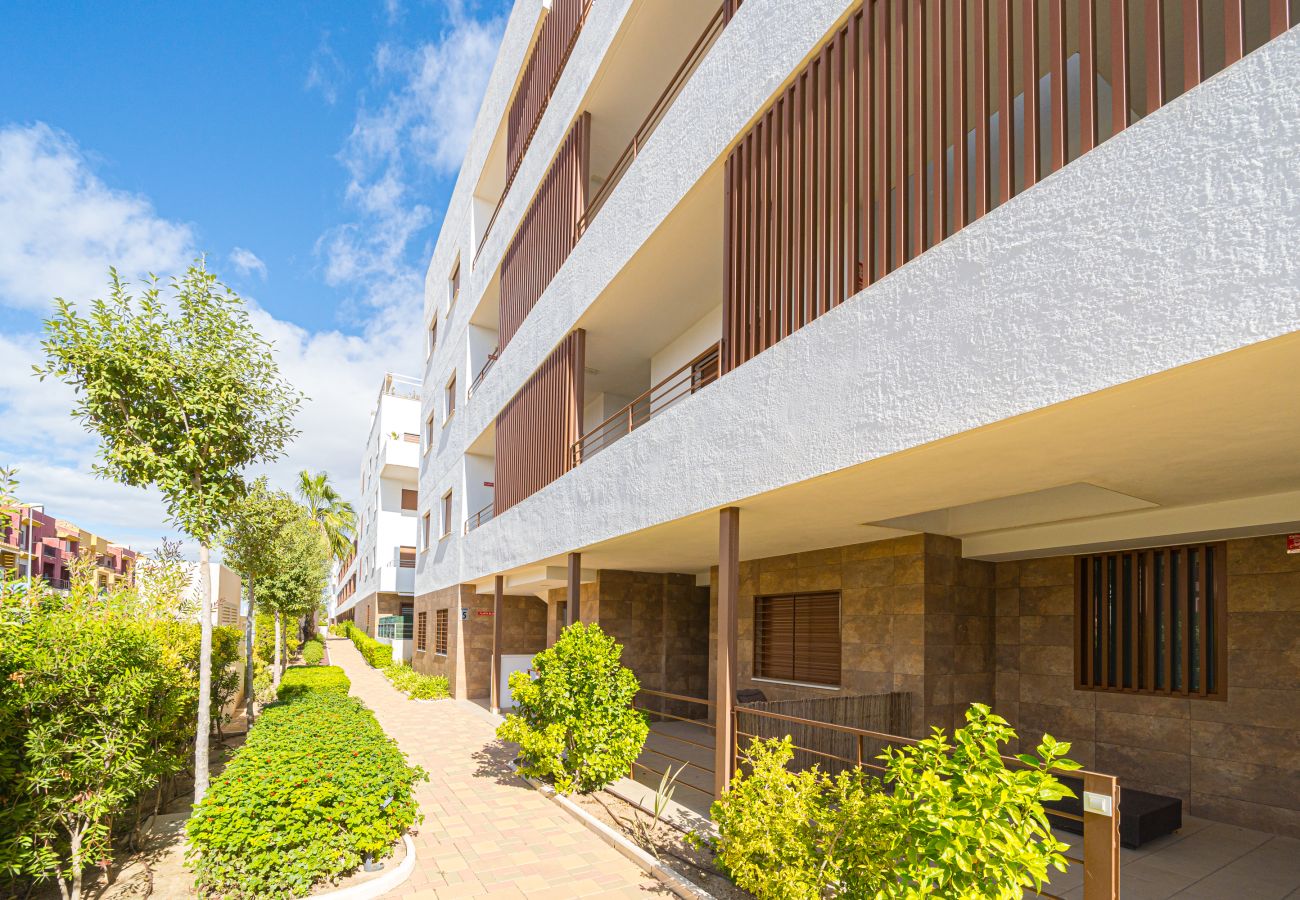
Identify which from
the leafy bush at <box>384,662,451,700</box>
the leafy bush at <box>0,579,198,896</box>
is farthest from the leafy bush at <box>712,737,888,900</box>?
the leafy bush at <box>384,662,451,700</box>

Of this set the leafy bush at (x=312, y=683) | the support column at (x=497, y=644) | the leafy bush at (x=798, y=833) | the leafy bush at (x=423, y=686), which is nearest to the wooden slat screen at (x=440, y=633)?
the leafy bush at (x=423, y=686)

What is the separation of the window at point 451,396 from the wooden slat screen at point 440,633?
6387mm

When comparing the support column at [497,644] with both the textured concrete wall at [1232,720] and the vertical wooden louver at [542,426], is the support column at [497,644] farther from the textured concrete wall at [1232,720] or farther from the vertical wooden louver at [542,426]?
the textured concrete wall at [1232,720]

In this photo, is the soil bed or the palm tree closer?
the soil bed

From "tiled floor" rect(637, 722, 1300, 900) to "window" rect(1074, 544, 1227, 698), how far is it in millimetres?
1338

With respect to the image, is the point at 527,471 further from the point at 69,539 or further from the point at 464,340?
the point at 69,539

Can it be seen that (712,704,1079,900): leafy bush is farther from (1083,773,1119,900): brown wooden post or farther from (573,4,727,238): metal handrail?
(573,4,727,238): metal handrail

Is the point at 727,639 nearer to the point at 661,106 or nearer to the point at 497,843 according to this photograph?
the point at 497,843

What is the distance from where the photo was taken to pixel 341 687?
16.1m

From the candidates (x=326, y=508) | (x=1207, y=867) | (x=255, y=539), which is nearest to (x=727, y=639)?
(x=1207, y=867)

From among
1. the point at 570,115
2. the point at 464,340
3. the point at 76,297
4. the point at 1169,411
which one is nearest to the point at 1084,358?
the point at 1169,411

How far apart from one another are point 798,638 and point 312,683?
1145 centimetres

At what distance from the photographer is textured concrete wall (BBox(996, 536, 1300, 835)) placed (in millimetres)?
6910

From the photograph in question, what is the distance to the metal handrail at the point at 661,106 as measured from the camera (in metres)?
8.43
